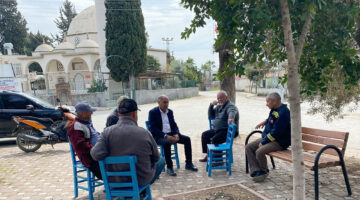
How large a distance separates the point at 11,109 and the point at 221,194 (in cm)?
771

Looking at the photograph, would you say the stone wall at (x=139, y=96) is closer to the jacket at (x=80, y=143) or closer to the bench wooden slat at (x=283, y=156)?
the jacket at (x=80, y=143)

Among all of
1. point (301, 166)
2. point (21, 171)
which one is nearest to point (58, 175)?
point (21, 171)

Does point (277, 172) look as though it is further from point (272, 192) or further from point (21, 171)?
point (21, 171)

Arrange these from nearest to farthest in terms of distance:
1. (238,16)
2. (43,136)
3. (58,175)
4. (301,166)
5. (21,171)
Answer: (238,16) < (301,166) < (58,175) < (21,171) < (43,136)

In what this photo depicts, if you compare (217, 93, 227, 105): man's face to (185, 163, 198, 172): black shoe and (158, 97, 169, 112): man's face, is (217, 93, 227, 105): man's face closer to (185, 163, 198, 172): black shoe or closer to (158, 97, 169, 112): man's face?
(158, 97, 169, 112): man's face

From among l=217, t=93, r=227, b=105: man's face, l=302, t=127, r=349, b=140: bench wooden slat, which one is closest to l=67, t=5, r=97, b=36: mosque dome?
l=217, t=93, r=227, b=105: man's face

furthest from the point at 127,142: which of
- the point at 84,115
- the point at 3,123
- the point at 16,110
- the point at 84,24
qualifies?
the point at 84,24

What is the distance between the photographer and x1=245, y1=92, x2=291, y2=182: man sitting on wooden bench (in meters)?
4.16

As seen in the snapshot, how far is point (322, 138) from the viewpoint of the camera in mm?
3986

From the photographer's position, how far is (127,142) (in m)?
2.75

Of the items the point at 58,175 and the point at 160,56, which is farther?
the point at 160,56

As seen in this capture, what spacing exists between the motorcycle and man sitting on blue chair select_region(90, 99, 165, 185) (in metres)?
4.86

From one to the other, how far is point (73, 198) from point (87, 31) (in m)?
40.1

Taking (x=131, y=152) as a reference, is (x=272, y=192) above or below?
below
